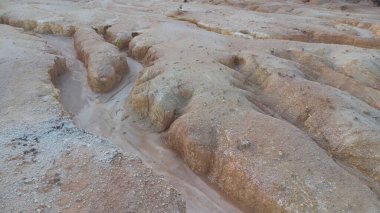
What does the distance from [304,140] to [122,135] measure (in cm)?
479

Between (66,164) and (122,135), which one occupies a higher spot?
(66,164)

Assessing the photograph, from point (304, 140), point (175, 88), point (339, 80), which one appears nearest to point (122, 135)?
point (175, 88)

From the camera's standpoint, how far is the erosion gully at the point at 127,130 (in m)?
7.67

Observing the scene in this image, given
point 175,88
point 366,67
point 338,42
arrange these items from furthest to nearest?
point 338,42
point 366,67
point 175,88

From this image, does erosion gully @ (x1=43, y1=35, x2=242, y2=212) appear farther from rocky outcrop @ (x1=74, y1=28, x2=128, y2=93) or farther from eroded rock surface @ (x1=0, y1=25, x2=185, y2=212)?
eroded rock surface @ (x1=0, y1=25, x2=185, y2=212)

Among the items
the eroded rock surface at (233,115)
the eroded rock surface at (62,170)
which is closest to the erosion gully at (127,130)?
the eroded rock surface at (233,115)

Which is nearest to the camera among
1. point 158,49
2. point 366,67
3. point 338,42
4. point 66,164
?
point 66,164

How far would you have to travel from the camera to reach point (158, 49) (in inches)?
547

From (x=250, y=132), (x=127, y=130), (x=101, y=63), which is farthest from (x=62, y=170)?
(x=101, y=63)

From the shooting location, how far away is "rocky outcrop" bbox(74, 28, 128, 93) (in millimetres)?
12135

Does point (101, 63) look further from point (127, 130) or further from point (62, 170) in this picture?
point (62, 170)

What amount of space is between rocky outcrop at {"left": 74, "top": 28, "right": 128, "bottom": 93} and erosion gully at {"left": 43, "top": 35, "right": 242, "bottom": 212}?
25cm

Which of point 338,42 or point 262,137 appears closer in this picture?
point 262,137

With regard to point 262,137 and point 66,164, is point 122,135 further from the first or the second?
point 262,137
